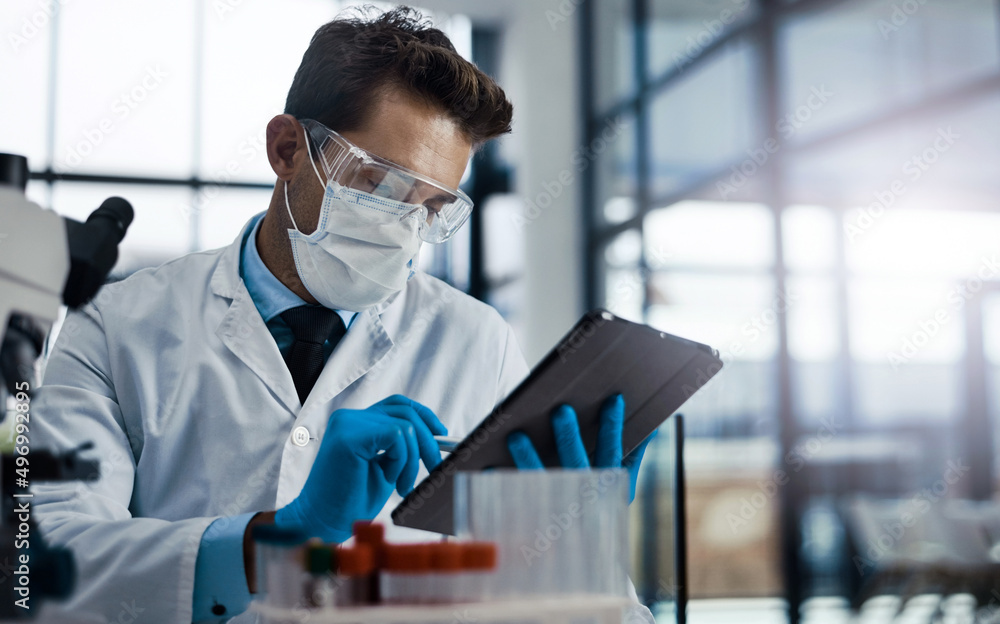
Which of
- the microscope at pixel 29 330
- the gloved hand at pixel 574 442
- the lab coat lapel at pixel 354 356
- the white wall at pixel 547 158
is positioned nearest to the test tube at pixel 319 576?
the microscope at pixel 29 330

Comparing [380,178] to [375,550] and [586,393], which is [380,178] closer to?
[586,393]

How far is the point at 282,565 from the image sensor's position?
2.00 feet

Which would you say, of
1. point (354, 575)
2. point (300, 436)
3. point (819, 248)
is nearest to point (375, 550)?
point (354, 575)

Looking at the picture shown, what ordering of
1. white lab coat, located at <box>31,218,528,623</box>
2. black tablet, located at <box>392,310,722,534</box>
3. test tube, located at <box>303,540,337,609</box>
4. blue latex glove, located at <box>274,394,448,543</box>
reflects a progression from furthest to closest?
white lab coat, located at <box>31,218,528,623</box>, blue latex glove, located at <box>274,394,448,543</box>, black tablet, located at <box>392,310,722,534</box>, test tube, located at <box>303,540,337,609</box>

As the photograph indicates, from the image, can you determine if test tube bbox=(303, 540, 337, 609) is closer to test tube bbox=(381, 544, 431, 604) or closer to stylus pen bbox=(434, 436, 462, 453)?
test tube bbox=(381, 544, 431, 604)

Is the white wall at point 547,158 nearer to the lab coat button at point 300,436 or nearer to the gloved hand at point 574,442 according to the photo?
the lab coat button at point 300,436

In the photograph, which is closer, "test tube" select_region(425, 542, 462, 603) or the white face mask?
"test tube" select_region(425, 542, 462, 603)

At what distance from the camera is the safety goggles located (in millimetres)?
A: 1283

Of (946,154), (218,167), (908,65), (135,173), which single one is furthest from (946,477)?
(135,173)

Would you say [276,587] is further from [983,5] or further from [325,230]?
[983,5]

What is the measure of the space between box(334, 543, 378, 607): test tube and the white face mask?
0.79 metres

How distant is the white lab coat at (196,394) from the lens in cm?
124

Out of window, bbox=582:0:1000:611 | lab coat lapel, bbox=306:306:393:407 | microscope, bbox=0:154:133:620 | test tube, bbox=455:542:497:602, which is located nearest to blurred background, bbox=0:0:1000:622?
window, bbox=582:0:1000:611

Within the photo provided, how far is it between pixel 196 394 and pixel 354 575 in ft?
2.65
